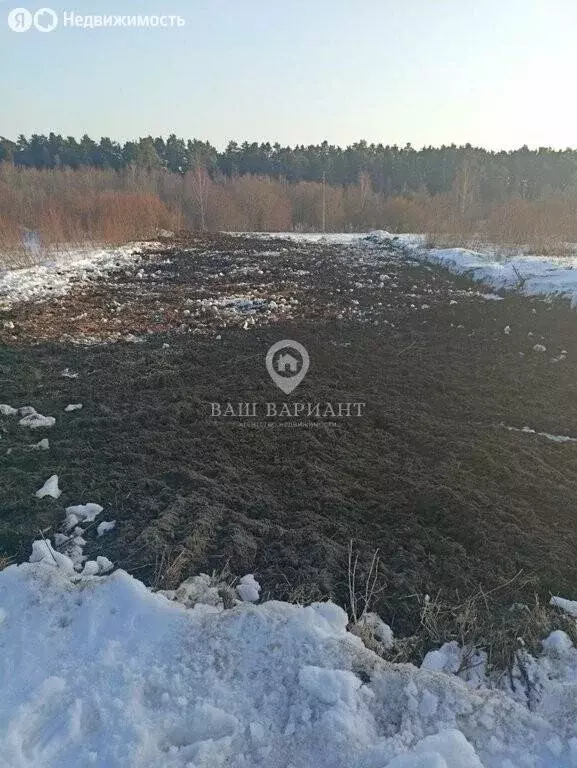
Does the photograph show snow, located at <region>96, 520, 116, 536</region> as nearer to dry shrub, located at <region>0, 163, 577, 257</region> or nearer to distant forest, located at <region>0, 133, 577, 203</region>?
dry shrub, located at <region>0, 163, 577, 257</region>

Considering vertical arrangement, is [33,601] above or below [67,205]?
below

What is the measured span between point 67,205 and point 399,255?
17.2 meters

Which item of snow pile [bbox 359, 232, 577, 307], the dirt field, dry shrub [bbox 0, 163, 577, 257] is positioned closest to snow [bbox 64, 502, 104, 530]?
the dirt field

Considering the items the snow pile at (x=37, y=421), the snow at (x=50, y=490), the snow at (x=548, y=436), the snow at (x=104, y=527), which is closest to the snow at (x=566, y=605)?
the snow at (x=548, y=436)

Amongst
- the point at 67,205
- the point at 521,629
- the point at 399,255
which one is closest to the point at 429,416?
the point at 521,629

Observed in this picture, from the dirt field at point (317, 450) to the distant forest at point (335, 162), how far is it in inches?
1583

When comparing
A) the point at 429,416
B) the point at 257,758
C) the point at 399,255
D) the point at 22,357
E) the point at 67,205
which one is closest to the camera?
the point at 257,758

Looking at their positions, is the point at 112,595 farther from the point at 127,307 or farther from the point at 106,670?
the point at 127,307

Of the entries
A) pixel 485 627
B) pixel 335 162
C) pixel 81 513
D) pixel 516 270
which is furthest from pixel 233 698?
pixel 335 162

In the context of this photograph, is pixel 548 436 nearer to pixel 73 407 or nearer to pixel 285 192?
pixel 73 407

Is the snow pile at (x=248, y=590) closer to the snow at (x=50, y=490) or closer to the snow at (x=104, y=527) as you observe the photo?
the snow at (x=104, y=527)

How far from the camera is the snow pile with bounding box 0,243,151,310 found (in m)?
10.6

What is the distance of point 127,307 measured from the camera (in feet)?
32.2

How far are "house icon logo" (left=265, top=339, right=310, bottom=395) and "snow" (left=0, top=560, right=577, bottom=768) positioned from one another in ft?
11.3
